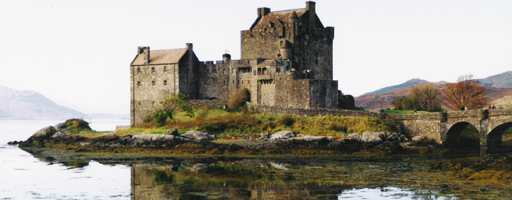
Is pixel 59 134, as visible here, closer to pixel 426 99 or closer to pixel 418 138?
pixel 418 138

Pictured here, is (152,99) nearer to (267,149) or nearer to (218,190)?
(267,149)

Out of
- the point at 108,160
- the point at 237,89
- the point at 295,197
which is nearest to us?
the point at 295,197

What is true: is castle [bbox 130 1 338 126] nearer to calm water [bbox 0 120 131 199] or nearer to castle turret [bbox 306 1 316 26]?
castle turret [bbox 306 1 316 26]

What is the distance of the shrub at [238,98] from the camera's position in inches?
2783

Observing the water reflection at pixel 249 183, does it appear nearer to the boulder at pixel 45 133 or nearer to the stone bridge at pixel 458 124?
the stone bridge at pixel 458 124

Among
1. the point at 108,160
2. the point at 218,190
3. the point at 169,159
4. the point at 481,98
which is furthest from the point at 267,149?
the point at 481,98

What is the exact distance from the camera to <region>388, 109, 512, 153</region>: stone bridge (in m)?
54.8

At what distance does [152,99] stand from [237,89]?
9764mm

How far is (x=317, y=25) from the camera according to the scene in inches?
2940

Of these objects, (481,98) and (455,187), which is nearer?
(455,187)

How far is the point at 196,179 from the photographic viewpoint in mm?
38188

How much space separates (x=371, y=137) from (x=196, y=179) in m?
23.3

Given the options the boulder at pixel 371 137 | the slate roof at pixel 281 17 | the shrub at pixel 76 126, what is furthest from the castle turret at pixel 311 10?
the shrub at pixel 76 126

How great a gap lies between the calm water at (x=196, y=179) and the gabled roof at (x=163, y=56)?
24.5 m
